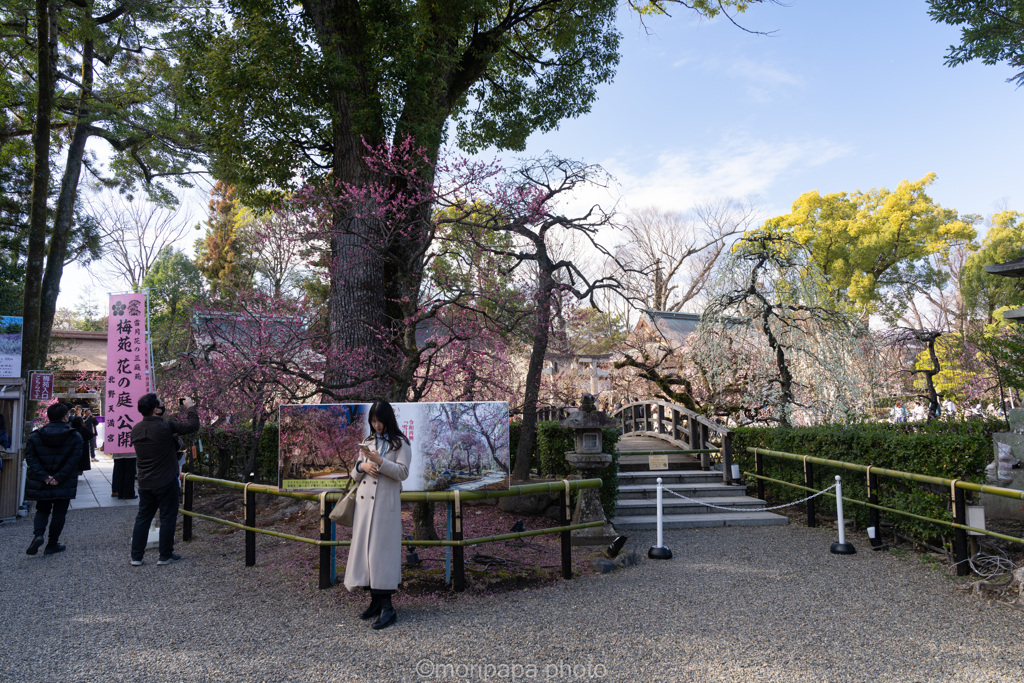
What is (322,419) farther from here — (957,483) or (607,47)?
(607,47)

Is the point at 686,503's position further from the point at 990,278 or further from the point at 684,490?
the point at 990,278

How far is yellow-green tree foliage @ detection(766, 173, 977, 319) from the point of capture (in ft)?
76.2

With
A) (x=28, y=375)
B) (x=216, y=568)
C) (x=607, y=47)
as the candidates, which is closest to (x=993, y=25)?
(x=607, y=47)

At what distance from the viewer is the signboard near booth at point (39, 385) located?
34.9ft

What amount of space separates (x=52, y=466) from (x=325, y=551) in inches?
147

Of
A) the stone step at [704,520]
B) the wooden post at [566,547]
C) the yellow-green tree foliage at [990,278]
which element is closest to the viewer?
the wooden post at [566,547]

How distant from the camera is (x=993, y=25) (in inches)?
403

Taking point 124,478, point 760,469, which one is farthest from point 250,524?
point 760,469

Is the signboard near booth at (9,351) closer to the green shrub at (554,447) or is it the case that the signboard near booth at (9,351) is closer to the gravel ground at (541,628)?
the gravel ground at (541,628)

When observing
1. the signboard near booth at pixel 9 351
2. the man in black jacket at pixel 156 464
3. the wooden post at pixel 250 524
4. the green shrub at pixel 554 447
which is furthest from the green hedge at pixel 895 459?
the signboard near booth at pixel 9 351

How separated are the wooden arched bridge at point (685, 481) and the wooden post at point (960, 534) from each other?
9.17 feet

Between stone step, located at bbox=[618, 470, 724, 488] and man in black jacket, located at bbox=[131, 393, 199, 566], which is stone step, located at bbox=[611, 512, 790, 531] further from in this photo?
man in black jacket, located at bbox=[131, 393, 199, 566]

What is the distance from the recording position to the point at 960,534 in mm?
5422

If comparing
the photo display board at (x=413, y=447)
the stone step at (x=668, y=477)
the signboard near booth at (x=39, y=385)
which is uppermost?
the signboard near booth at (x=39, y=385)
